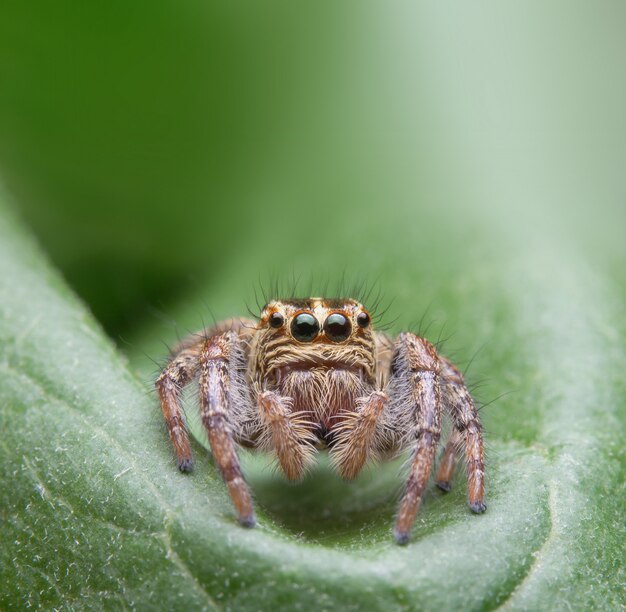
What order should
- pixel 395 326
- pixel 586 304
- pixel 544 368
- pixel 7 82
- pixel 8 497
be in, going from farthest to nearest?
pixel 7 82, pixel 395 326, pixel 586 304, pixel 544 368, pixel 8 497

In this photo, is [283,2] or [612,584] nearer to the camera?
[612,584]

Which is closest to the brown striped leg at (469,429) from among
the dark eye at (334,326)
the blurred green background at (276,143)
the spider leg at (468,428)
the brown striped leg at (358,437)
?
the spider leg at (468,428)

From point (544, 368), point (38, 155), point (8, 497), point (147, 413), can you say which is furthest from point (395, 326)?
point (38, 155)

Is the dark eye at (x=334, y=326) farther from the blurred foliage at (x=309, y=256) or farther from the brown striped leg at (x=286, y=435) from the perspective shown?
the blurred foliage at (x=309, y=256)

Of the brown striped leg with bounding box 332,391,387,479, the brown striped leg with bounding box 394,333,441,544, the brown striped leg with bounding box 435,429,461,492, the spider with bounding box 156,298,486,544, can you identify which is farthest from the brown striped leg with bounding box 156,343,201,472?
the brown striped leg with bounding box 435,429,461,492

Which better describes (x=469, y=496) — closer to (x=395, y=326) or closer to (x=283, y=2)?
→ (x=395, y=326)

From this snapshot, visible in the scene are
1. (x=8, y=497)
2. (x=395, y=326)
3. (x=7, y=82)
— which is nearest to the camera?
(x=8, y=497)

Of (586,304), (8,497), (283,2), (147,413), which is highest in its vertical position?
(283,2)

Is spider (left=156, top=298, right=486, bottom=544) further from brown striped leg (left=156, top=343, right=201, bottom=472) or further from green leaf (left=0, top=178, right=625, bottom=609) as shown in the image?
green leaf (left=0, top=178, right=625, bottom=609)
